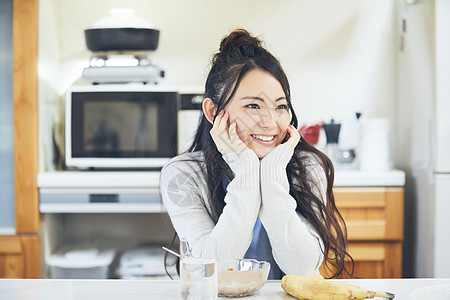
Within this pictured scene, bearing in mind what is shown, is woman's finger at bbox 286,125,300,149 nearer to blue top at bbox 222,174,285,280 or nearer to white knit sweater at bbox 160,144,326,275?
white knit sweater at bbox 160,144,326,275

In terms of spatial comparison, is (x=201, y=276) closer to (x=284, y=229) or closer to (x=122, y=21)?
(x=284, y=229)

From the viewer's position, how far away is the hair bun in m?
1.70

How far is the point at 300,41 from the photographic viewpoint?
3209 millimetres

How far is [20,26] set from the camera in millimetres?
2729

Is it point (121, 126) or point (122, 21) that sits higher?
point (122, 21)

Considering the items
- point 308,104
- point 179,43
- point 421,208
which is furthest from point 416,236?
point 179,43

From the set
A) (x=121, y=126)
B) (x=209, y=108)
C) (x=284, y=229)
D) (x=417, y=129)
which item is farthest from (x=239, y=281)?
(x=417, y=129)

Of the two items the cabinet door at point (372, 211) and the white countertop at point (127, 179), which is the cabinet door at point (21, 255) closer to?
the white countertop at point (127, 179)

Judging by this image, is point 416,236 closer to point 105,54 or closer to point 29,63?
point 105,54

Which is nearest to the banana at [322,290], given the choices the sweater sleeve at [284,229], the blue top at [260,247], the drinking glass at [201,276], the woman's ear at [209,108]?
the drinking glass at [201,276]

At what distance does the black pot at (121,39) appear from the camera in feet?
9.48

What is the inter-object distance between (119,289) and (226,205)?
448 mm

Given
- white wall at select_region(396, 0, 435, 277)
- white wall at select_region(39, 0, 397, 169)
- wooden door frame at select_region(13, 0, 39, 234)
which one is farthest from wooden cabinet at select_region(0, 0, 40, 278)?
white wall at select_region(396, 0, 435, 277)

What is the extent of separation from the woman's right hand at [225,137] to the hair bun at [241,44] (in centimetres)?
20
